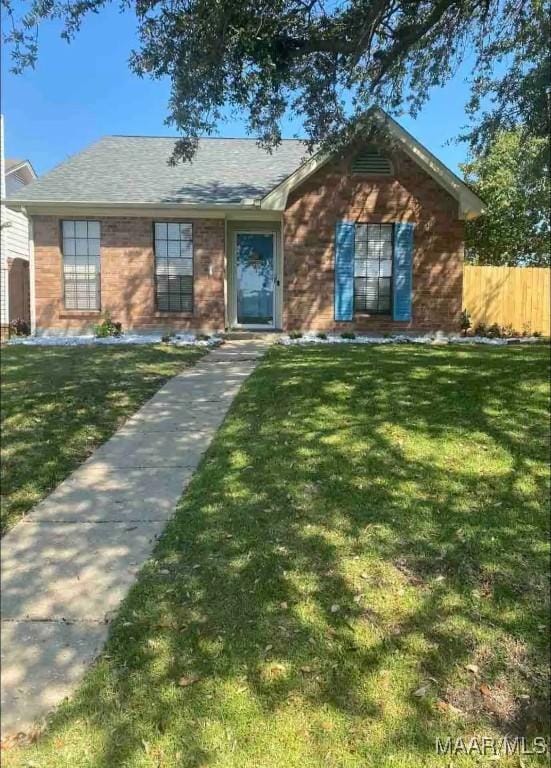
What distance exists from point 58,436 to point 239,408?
1.80 metres

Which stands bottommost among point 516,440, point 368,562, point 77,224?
point 368,562

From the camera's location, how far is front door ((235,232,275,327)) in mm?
14188

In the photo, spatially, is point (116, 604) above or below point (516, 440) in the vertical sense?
below

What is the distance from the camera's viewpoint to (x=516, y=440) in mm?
5035

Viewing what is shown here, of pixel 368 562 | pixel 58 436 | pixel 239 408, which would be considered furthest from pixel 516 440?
pixel 58 436

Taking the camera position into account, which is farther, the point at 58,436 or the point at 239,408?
the point at 239,408

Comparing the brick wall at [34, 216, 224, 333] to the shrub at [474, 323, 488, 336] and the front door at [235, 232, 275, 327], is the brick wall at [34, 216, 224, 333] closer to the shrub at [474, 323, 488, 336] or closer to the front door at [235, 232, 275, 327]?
the front door at [235, 232, 275, 327]

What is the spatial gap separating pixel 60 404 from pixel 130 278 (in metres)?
7.21

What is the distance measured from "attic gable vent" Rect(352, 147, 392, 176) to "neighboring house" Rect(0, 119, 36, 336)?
7.86 meters

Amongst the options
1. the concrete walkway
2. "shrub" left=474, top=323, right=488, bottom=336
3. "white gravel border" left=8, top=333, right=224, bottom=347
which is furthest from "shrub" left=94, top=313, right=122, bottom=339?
A: "shrub" left=474, top=323, right=488, bottom=336

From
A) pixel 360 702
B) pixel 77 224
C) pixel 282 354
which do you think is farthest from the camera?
pixel 77 224

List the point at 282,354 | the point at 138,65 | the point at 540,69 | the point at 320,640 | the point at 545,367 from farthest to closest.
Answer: the point at 282,354, the point at 545,367, the point at 540,69, the point at 138,65, the point at 320,640

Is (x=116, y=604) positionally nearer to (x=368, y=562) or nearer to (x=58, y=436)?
(x=368, y=562)

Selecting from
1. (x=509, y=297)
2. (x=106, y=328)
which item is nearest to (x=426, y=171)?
(x=509, y=297)
